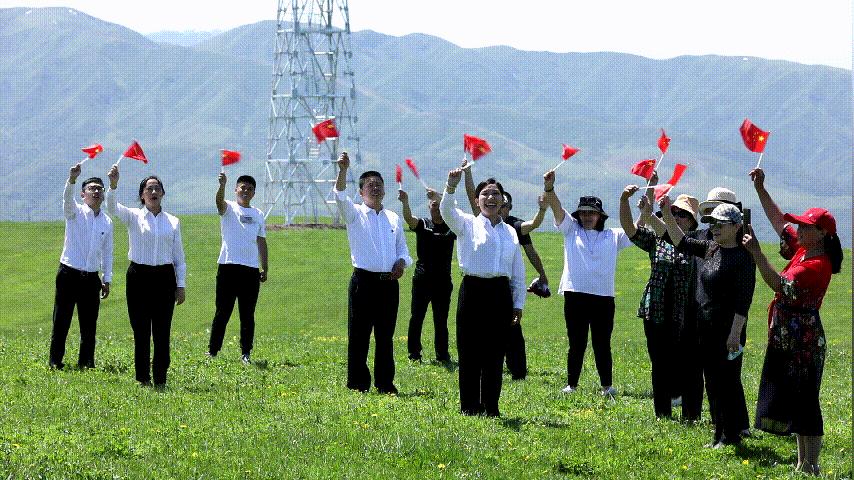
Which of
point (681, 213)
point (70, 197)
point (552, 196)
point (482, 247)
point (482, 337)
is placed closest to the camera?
point (482, 247)

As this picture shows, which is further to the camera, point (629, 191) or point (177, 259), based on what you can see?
point (177, 259)

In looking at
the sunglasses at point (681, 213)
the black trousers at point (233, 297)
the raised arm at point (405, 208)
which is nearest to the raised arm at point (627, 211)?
the sunglasses at point (681, 213)

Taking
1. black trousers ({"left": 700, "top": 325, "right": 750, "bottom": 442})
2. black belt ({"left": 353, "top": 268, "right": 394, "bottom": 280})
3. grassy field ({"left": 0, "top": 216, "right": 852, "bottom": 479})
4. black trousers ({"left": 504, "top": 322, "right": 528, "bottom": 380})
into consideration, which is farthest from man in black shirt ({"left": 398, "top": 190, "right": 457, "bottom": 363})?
black trousers ({"left": 700, "top": 325, "right": 750, "bottom": 442})

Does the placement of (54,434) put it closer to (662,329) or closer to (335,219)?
(662,329)

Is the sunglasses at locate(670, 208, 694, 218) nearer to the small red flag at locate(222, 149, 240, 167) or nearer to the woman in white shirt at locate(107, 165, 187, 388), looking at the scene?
the woman in white shirt at locate(107, 165, 187, 388)

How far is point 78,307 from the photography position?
16297 millimetres

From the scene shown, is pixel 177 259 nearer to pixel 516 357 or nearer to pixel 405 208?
pixel 405 208

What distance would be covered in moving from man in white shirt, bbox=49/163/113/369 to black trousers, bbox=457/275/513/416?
5.70 metres

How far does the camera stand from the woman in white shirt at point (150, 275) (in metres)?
14.6

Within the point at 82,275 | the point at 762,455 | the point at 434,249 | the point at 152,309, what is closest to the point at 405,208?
the point at 434,249

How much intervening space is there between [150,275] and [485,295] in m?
4.36

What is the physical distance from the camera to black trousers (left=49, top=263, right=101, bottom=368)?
53.1 feet

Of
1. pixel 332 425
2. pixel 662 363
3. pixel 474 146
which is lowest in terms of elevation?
pixel 332 425

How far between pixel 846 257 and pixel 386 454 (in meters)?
45.8
